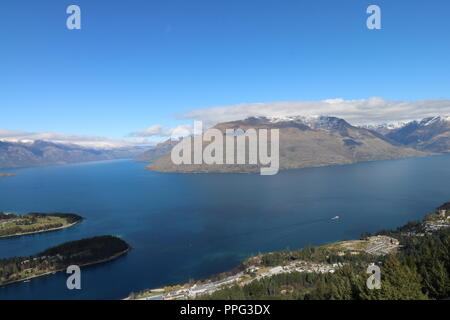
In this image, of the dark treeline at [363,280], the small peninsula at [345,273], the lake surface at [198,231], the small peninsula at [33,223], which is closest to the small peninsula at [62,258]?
the lake surface at [198,231]

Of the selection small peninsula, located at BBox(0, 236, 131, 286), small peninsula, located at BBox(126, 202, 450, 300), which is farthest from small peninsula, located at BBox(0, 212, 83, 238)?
small peninsula, located at BBox(126, 202, 450, 300)

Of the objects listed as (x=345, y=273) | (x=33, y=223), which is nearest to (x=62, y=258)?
(x=33, y=223)

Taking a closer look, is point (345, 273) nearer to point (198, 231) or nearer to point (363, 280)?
point (363, 280)

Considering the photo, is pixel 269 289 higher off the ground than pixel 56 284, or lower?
higher

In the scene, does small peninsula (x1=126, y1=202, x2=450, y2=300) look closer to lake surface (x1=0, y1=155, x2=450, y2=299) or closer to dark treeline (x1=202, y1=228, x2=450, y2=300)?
dark treeline (x1=202, y1=228, x2=450, y2=300)

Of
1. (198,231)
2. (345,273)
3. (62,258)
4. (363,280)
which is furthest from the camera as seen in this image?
(198,231)
